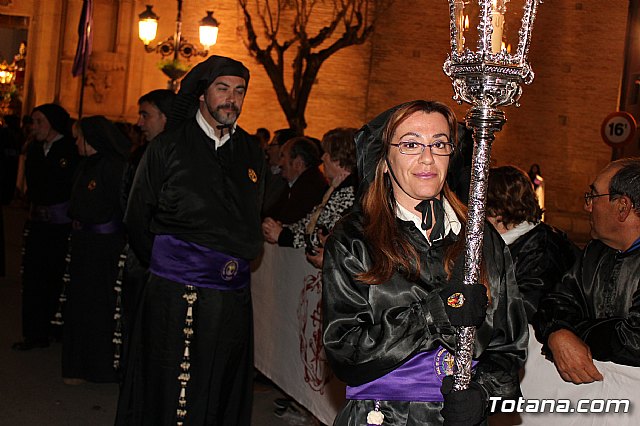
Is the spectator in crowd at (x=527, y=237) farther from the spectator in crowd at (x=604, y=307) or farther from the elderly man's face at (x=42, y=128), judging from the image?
the elderly man's face at (x=42, y=128)

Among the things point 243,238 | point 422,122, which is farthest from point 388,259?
point 243,238

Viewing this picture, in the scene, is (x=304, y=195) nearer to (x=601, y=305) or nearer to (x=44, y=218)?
(x=44, y=218)

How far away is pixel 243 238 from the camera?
5.62 m

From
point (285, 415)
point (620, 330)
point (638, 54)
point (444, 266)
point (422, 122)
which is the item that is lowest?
point (285, 415)

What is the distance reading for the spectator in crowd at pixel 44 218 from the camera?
9023 millimetres

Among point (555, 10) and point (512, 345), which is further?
point (555, 10)

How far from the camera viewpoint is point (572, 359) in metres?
4.24

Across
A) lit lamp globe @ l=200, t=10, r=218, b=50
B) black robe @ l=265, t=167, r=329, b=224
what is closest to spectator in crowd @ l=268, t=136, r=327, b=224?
black robe @ l=265, t=167, r=329, b=224

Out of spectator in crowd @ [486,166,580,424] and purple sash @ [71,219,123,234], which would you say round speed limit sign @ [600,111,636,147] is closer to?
purple sash @ [71,219,123,234]

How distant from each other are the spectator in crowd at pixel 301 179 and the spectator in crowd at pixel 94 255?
141 cm

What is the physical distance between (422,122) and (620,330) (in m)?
1.38

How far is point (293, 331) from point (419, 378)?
164 inches

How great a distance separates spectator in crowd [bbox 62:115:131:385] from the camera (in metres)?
8.16

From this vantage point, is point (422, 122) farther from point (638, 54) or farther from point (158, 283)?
point (638, 54)
